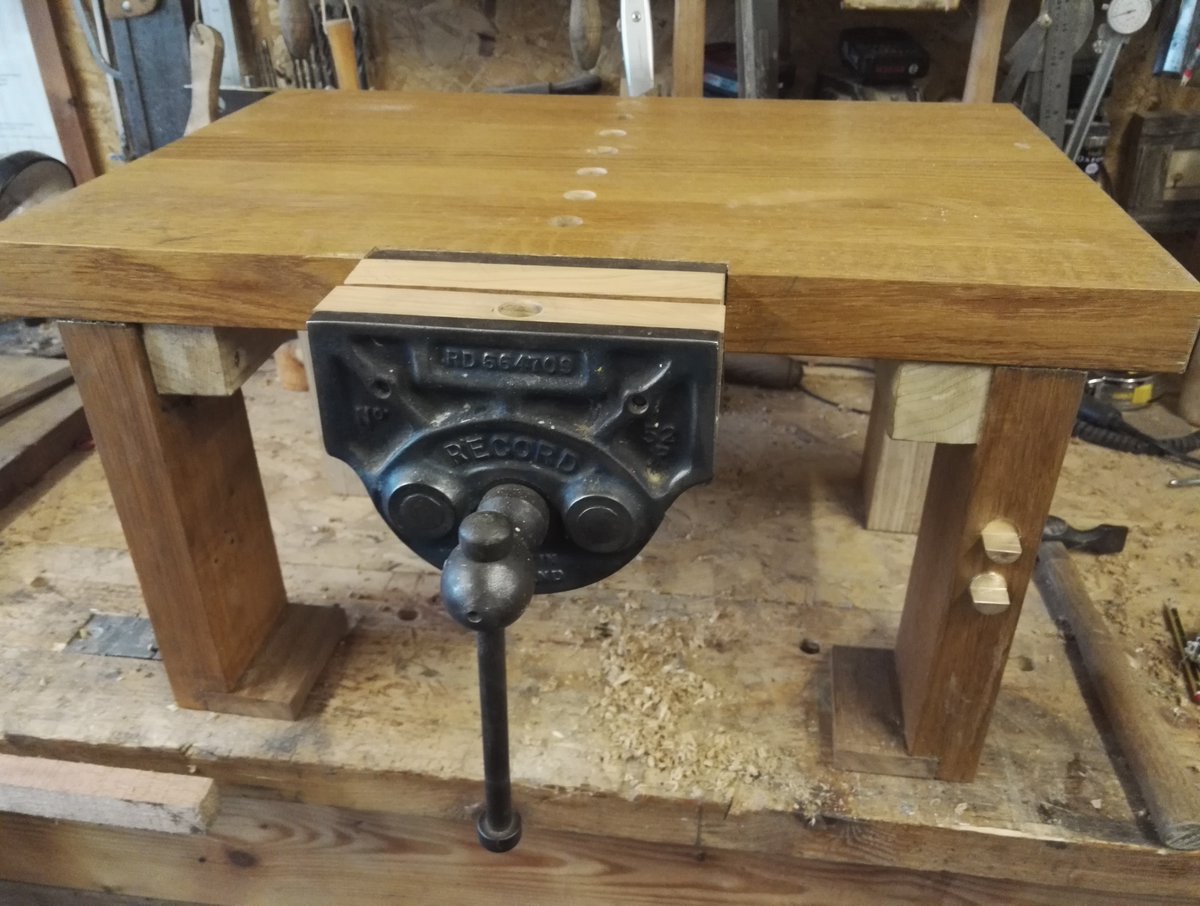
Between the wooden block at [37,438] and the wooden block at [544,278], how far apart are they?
870 millimetres

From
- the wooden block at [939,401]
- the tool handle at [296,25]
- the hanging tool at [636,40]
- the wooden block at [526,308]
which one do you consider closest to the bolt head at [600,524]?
the wooden block at [526,308]

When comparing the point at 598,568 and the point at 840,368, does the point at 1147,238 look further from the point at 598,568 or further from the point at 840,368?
the point at 840,368

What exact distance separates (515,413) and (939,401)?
0.96 feet

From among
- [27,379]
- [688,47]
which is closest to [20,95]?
[27,379]

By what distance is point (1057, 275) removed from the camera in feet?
1.90

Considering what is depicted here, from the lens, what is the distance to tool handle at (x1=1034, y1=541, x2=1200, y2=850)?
0.76 meters

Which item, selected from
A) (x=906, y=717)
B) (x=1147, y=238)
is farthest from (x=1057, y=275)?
Result: (x=906, y=717)

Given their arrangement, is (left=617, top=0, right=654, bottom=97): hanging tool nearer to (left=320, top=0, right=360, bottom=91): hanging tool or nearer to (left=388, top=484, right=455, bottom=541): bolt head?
(left=320, top=0, right=360, bottom=91): hanging tool

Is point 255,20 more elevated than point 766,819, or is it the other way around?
point 255,20

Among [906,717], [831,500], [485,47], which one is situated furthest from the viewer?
[485,47]

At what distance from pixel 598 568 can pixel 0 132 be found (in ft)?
5.41

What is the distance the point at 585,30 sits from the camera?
1223mm

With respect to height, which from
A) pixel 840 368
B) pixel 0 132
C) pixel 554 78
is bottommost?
pixel 840 368

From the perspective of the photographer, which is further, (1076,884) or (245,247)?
(1076,884)
